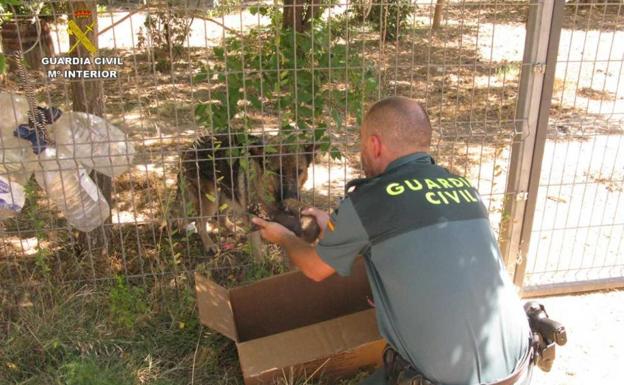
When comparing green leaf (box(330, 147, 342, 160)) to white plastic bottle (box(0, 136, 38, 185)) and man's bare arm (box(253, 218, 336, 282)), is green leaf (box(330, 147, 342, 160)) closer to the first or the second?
man's bare arm (box(253, 218, 336, 282))

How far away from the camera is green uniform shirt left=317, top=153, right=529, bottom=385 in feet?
8.08

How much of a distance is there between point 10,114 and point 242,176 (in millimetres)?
1502

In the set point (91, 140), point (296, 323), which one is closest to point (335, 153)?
point (296, 323)

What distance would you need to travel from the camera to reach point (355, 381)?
347 centimetres

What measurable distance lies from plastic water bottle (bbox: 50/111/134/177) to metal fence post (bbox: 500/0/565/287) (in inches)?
98.5

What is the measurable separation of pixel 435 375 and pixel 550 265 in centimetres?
251

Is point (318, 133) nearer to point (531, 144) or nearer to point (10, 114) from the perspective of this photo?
point (531, 144)

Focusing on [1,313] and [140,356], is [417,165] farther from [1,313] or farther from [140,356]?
[1,313]

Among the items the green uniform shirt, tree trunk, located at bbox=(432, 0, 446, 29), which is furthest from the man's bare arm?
tree trunk, located at bbox=(432, 0, 446, 29)

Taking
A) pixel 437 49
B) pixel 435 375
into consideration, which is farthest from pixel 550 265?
pixel 437 49

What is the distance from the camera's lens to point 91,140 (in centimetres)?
377

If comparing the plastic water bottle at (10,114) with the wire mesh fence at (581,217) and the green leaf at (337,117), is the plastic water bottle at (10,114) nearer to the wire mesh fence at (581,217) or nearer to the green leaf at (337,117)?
the green leaf at (337,117)

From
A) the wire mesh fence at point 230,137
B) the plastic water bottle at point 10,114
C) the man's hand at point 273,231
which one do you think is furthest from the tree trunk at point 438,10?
the plastic water bottle at point 10,114

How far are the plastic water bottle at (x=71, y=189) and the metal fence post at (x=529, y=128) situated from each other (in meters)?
2.75
